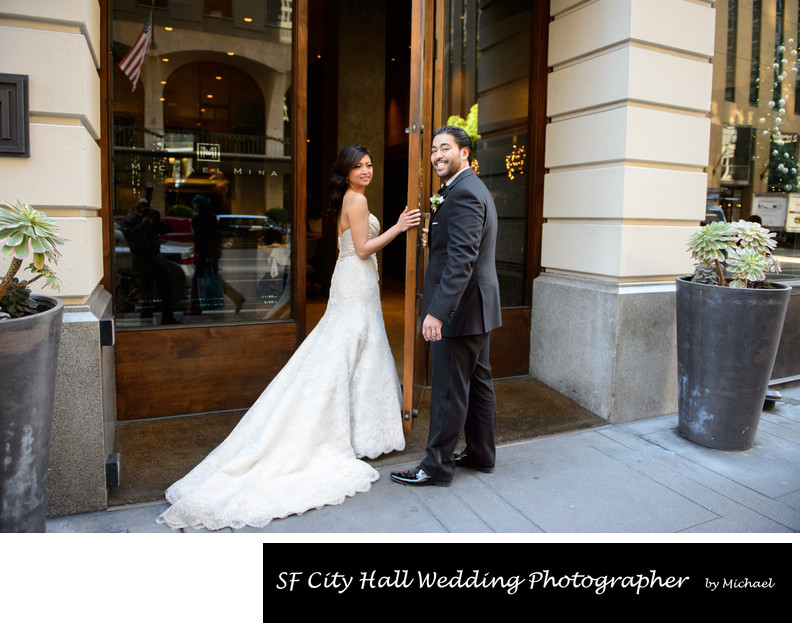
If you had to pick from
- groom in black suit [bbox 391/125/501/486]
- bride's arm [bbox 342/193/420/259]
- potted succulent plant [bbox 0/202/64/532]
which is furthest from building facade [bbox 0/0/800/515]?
potted succulent plant [bbox 0/202/64/532]

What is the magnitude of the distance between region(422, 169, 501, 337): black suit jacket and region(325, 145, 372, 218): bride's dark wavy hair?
92cm

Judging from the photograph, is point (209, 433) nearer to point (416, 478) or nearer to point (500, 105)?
point (416, 478)

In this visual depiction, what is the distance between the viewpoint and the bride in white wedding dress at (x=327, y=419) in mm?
3682

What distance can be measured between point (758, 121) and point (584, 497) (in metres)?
5.32

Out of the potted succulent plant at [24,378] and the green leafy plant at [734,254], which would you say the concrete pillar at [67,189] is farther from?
the green leafy plant at [734,254]

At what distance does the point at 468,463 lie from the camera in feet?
14.4

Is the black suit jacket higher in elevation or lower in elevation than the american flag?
lower

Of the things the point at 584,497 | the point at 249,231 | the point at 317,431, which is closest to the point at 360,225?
the point at 249,231

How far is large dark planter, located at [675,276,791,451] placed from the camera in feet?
15.3

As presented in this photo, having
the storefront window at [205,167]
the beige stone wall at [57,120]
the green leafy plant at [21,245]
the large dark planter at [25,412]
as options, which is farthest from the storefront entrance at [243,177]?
the large dark planter at [25,412]

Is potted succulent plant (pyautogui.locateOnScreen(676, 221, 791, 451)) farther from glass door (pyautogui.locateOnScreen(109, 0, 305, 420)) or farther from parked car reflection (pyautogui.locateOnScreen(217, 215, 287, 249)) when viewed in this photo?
parked car reflection (pyautogui.locateOnScreen(217, 215, 287, 249))

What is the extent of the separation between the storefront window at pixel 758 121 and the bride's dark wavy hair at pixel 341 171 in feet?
12.9

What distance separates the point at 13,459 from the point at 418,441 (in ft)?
9.68

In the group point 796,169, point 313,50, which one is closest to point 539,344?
point 796,169
